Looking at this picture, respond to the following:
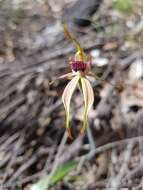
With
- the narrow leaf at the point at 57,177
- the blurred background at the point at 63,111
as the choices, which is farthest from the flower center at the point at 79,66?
the narrow leaf at the point at 57,177

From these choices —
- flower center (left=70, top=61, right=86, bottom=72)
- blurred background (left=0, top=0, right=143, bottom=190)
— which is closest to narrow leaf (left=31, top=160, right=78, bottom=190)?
blurred background (left=0, top=0, right=143, bottom=190)

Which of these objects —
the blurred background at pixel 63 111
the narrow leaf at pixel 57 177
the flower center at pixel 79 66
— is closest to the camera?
the flower center at pixel 79 66

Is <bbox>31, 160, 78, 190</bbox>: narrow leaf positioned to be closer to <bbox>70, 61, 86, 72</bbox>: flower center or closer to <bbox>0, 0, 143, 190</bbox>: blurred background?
<bbox>0, 0, 143, 190</bbox>: blurred background

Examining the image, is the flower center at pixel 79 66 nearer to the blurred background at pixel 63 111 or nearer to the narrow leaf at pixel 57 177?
the blurred background at pixel 63 111

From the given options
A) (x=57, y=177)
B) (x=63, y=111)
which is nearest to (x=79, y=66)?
(x=57, y=177)

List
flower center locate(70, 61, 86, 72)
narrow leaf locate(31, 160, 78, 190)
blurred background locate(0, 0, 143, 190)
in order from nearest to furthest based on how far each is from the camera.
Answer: flower center locate(70, 61, 86, 72), narrow leaf locate(31, 160, 78, 190), blurred background locate(0, 0, 143, 190)

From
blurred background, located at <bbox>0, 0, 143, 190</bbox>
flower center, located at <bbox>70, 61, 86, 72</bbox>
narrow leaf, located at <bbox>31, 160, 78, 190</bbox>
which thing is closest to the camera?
flower center, located at <bbox>70, 61, 86, 72</bbox>

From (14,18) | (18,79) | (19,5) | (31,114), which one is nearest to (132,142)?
(31,114)

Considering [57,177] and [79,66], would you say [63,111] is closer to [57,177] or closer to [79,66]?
[57,177]

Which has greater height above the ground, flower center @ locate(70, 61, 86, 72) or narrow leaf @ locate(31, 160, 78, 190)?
flower center @ locate(70, 61, 86, 72)
